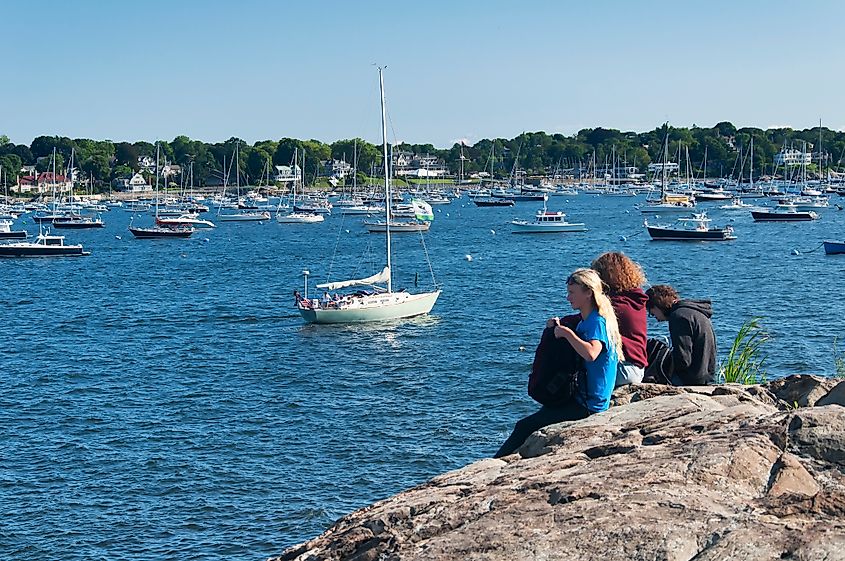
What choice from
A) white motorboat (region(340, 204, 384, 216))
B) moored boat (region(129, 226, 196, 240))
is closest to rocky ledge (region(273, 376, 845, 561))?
moored boat (region(129, 226, 196, 240))

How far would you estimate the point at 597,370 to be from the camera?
23.7ft

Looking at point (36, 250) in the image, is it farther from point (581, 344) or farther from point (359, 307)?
point (581, 344)

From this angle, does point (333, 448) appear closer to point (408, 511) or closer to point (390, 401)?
point (390, 401)

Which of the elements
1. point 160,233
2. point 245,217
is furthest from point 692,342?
point 245,217

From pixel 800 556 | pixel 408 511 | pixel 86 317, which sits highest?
pixel 800 556

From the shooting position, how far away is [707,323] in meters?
8.60

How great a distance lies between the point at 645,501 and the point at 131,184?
20076 centimetres

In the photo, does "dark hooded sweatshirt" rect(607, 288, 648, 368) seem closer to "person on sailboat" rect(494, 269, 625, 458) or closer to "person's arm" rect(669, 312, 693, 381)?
"person's arm" rect(669, 312, 693, 381)

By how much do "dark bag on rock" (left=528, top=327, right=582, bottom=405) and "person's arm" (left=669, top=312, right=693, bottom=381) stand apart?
1.53 meters

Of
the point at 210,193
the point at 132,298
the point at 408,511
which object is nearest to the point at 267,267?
the point at 132,298

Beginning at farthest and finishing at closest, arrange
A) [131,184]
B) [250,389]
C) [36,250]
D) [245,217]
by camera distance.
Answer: [131,184] → [245,217] → [36,250] → [250,389]

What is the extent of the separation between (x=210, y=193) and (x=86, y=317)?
145 meters

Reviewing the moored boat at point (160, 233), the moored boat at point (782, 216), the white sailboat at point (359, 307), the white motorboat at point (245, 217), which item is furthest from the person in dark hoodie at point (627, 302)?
the white motorboat at point (245, 217)

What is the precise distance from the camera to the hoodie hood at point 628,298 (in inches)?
328
